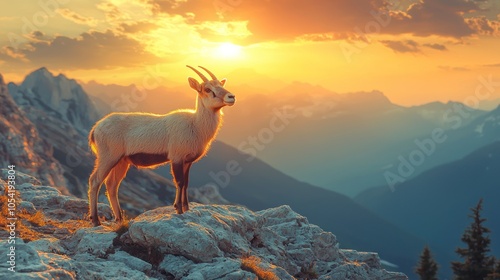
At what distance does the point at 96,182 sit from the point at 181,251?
222 inches

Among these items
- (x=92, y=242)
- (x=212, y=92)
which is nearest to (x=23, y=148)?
(x=212, y=92)

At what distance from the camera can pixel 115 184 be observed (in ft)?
66.9

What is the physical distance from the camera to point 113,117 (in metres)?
19.4

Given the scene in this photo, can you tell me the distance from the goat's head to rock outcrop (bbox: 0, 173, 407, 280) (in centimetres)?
423

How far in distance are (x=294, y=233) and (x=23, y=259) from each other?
15.5 meters

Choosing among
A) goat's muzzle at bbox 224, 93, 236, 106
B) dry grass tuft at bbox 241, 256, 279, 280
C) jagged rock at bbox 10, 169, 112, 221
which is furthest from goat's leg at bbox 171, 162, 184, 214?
jagged rock at bbox 10, 169, 112, 221

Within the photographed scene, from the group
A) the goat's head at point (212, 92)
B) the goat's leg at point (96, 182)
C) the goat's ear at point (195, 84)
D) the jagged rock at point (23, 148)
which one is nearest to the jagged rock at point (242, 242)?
the goat's leg at point (96, 182)

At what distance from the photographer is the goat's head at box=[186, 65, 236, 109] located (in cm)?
1814

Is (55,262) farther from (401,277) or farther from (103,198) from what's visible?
(103,198)

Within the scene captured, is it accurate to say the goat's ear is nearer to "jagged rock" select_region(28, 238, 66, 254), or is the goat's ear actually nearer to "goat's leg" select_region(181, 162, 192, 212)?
"goat's leg" select_region(181, 162, 192, 212)

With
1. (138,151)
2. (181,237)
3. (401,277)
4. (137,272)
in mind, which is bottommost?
(137,272)

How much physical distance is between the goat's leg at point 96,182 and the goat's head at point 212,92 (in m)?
4.56

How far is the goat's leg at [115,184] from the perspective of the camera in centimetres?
2031

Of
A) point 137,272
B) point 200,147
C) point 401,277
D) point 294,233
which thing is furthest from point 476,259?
point 137,272
